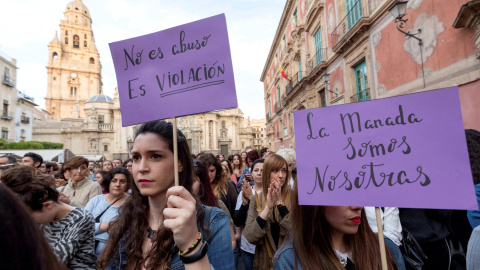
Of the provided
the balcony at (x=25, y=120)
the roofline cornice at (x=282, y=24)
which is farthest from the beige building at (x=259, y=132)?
the balcony at (x=25, y=120)

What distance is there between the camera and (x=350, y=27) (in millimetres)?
11688

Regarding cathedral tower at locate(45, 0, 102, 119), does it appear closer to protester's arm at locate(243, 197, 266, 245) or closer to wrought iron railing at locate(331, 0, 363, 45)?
wrought iron railing at locate(331, 0, 363, 45)

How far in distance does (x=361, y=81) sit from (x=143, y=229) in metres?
11.7

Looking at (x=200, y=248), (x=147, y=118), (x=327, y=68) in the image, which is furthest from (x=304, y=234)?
(x=327, y=68)

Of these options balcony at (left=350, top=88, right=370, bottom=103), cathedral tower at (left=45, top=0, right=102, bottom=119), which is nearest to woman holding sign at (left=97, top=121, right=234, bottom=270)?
balcony at (left=350, top=88, right=370, bottom=103)

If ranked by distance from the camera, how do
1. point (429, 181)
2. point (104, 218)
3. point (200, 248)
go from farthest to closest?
1. point (104, 218)
2. point (429, 181)
3. point (200, 248)

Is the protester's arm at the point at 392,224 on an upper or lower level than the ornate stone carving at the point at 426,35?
lower

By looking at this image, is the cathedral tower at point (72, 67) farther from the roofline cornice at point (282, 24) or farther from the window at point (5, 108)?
the roofline cornice at point (282, 24)

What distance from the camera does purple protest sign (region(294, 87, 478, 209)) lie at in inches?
51.6

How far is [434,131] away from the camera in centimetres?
135

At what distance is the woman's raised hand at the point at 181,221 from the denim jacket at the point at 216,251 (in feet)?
1.16

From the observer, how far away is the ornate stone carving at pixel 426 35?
6.66 meters

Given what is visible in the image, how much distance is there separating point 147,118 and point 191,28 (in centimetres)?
64

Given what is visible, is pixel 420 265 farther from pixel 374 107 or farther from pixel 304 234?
pixel 374 107
